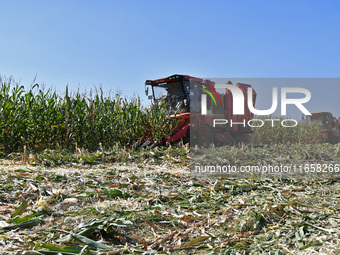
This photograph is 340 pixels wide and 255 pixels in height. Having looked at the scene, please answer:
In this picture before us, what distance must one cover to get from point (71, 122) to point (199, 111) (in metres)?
3.16

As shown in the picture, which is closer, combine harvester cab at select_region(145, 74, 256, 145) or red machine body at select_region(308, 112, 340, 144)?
combine harvester cab at select_region(145, 74, 256, 145)

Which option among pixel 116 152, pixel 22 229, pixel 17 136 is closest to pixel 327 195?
pixel 22 229

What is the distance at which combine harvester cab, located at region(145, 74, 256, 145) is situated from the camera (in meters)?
8.17

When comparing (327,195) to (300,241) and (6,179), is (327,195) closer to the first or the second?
(300,241)

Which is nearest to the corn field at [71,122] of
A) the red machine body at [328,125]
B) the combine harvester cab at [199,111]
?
the combine harvester cab at [199,111]

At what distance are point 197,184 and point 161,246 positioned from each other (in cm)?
163

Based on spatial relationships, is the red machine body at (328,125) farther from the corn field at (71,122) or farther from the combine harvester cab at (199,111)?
the corn field at (71,122)

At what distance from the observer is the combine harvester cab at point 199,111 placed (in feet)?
26.8

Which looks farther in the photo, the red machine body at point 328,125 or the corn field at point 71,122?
the red machine body at point 328,125

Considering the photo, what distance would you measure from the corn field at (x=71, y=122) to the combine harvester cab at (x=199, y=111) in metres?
0.54

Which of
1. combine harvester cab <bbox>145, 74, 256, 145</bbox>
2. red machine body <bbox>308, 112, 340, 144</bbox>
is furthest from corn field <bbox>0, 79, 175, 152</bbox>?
red machine body <bbox>308, 112, 340, 144</bbox>

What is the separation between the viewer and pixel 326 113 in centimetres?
1141

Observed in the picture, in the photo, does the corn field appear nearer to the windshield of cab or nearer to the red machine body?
the windshield of cab

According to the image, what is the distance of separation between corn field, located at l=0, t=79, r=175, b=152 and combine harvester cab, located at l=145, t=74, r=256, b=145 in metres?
0.54
